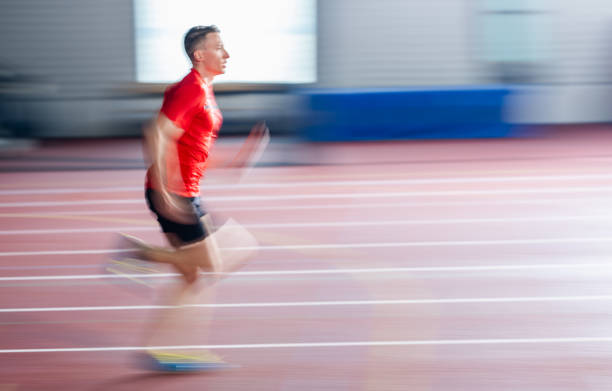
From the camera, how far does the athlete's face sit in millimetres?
3332

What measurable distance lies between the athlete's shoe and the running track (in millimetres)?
55

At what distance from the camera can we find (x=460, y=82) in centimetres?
1386

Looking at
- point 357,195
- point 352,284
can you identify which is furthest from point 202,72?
point 357,195

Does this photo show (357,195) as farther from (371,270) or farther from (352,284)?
(352,284)

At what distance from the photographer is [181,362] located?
12.3 feet

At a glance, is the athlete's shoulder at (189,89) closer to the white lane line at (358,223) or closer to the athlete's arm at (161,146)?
the athlete's arm at (161,146)

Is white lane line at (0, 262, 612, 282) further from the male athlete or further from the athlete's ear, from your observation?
the athlete's ear

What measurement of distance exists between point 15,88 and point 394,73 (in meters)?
6.10

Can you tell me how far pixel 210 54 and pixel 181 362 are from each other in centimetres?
141

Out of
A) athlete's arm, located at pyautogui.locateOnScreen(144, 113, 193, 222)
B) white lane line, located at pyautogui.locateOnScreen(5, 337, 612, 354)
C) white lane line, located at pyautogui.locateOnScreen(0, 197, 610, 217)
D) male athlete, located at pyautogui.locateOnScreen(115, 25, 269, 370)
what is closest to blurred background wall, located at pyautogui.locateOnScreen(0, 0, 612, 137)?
white lane line, located at pyautogui.locateOnScreen(0, 197, 610, 217)

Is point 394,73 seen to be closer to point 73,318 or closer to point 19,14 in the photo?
point 19,14

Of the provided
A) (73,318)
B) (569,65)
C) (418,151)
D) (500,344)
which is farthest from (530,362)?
(569,65)

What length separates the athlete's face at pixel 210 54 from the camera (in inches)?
131

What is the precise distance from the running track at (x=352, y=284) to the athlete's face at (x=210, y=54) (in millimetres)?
1382
